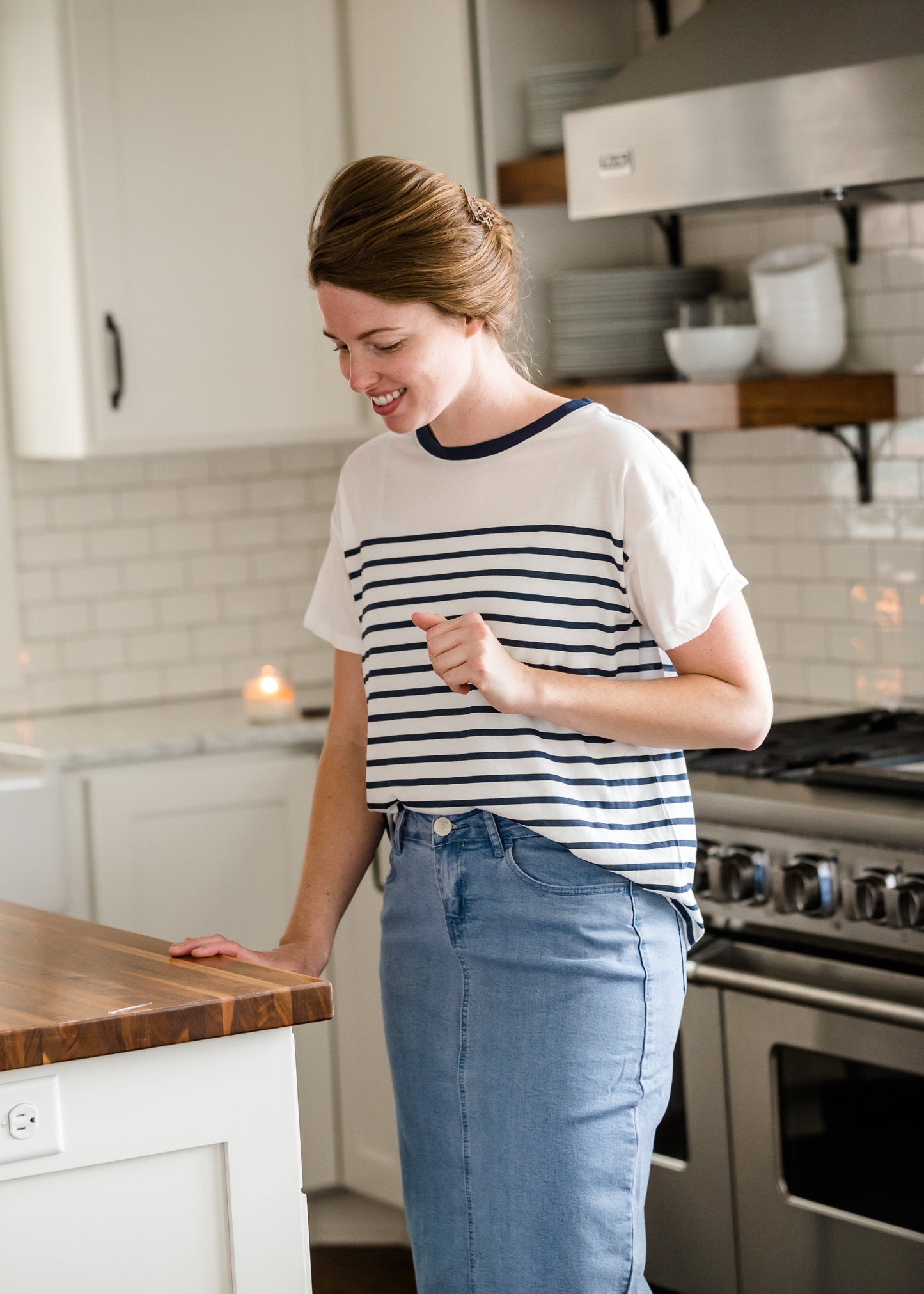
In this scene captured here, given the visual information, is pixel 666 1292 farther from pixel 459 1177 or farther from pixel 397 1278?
pixel 459 1177

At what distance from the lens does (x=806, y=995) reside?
2615 mm

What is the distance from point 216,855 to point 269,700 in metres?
0.33

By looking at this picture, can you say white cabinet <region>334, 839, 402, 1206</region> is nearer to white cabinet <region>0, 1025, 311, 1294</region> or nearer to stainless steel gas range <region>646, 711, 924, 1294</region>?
stainless steel gas range <region>646, 711, 924, 1294</region>

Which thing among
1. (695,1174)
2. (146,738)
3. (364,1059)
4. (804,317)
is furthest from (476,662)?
(364,1059)

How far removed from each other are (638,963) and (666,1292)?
1.48 meters

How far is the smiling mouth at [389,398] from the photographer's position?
1724 millimetres

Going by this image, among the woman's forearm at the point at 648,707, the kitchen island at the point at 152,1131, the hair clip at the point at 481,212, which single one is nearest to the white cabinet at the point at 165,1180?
the kitchen island at the point at 152,1131

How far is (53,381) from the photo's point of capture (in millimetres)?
3682

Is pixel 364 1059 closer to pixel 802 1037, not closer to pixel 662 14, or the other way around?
pixel 802 1037

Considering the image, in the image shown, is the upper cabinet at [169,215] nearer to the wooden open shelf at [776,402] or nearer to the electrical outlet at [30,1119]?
the wooden open shelf at [776,402]

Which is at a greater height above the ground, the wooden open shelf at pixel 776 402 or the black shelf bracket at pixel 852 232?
the black shelf bracket at pixel 852 232

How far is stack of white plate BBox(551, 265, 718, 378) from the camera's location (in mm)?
3475

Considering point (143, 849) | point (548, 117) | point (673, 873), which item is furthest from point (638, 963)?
point (548, 117)

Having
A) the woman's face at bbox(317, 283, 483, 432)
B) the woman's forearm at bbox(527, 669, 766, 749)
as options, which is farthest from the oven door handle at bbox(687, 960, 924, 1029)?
the woman's face at bbox(317, 283, 483, 432)
